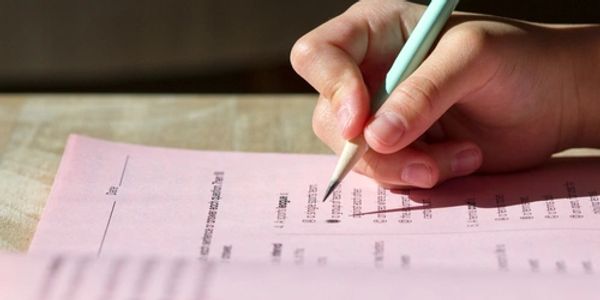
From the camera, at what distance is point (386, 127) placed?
0.58 m

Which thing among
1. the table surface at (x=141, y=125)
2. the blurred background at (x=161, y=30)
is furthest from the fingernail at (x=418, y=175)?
the blurred background at (x=161, y=30)

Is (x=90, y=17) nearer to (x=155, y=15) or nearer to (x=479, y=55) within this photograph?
(x=155, y=15)

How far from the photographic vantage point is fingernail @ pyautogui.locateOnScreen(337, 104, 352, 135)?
59cm

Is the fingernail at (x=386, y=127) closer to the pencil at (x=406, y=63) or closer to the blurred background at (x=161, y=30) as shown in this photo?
the pencil at (x=406, y=63)

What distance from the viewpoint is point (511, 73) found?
63 centimetres

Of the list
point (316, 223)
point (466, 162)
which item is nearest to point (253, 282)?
point (316, 223)

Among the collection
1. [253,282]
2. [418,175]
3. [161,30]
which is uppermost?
[161,30]

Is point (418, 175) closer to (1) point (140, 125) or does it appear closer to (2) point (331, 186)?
(2) point (331, 186)

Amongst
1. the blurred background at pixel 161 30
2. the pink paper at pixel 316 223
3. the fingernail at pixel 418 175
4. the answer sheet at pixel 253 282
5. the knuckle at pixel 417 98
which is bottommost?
the answer sheet at pixel 253 282

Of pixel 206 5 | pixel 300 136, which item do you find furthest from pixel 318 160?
pixel 206 5

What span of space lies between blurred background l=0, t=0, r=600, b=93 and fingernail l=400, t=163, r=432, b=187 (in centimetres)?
77

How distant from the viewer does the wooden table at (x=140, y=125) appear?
0.70 meters

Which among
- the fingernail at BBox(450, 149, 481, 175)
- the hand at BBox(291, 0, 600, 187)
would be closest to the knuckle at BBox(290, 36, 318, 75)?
the hand at BBox(291, 0, 600, 187)

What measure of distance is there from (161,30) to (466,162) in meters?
0.86
